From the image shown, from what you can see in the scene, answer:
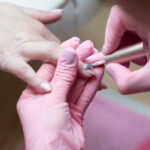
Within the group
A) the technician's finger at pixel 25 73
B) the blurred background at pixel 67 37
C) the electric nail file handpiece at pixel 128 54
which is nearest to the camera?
the electric nail file handpiece at pixel 128 54

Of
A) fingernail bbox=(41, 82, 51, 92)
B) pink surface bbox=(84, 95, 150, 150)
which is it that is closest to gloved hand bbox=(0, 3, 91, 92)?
fingernail bbox=(41, 82, 51, 92)

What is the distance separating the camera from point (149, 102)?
1234 mm

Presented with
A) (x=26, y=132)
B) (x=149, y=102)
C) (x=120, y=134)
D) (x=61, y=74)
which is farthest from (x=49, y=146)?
(x=149, y=102)

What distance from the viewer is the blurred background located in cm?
95

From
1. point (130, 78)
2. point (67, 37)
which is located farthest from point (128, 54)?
point (67, 37)

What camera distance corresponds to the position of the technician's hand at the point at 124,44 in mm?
585

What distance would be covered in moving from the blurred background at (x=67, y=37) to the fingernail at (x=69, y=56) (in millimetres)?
173

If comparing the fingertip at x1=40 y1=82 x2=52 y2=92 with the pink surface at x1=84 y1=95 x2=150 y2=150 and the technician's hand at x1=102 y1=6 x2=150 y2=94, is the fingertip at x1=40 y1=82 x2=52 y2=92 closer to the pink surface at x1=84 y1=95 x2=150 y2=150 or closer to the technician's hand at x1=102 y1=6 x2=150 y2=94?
the technician's hand at x1=102 y1=6 x2=150 y2=94

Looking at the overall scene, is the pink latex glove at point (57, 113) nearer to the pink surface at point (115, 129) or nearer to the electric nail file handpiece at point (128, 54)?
the electric nail file handpiece at point (128, 54)

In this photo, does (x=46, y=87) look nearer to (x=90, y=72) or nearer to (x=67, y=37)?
(x=90, y=72)

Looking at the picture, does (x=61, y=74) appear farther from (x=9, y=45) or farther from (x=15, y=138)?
(x=15, y=138)

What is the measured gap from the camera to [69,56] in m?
0.65

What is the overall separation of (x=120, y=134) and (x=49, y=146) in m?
0.47

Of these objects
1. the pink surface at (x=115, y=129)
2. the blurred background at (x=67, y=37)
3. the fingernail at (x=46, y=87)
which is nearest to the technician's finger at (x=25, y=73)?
the fingernail at (x=46, y=87)
